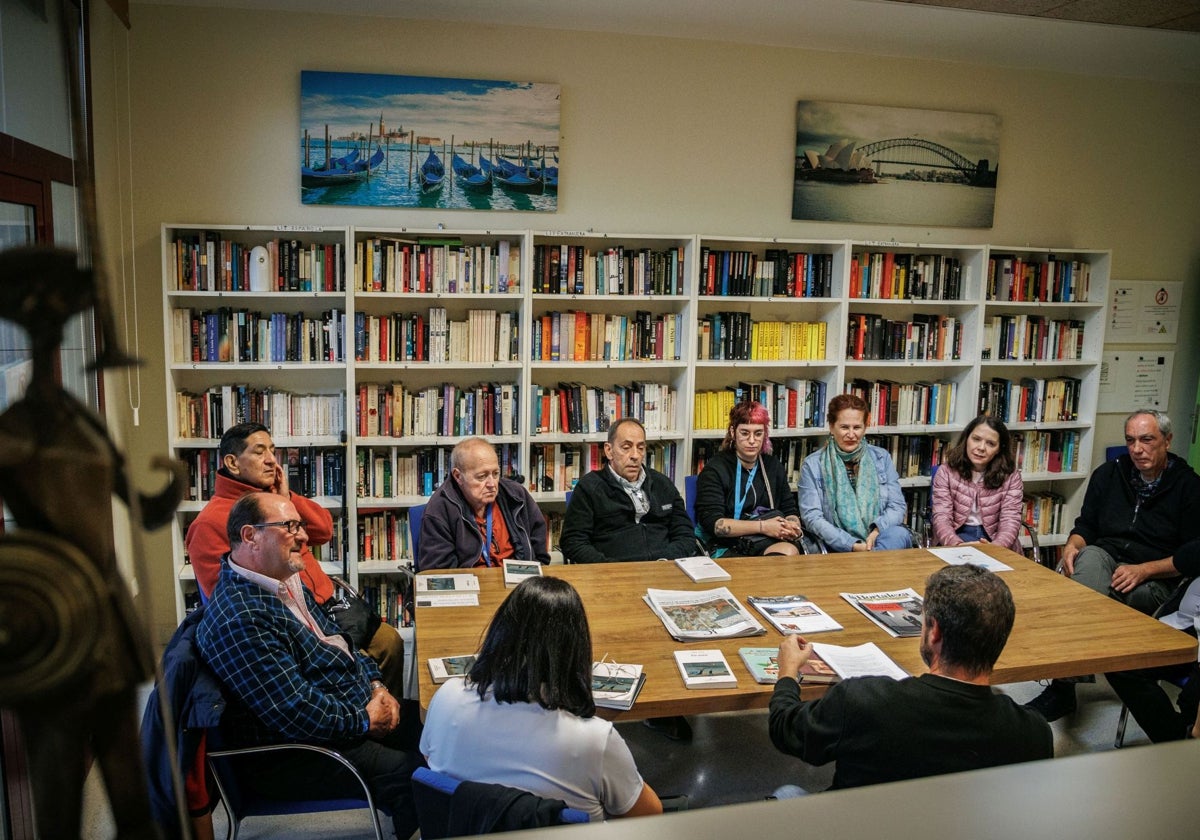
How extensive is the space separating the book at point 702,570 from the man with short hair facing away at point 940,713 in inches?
43.6

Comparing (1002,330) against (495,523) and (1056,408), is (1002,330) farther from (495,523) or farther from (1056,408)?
(495,523)

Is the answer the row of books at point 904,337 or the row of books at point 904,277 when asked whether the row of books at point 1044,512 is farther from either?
the row of books at point 904,277

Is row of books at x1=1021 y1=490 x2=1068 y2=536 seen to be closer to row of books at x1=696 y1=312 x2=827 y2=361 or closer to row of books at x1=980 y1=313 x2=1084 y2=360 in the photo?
row of books at x1=980 y1=313 x2=1084 y2=360

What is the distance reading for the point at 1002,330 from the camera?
5.24 m

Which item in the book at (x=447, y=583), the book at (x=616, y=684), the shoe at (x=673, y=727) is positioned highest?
the book at (x=447, y=583)

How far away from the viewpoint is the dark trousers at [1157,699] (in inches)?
119

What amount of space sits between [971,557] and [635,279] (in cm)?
214

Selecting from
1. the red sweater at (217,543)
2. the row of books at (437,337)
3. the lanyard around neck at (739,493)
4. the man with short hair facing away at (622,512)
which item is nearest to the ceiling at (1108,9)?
the red sweater at (217,543)

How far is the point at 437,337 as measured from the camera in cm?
447

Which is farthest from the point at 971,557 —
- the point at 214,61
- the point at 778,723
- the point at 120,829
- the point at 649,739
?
the point at 214,61

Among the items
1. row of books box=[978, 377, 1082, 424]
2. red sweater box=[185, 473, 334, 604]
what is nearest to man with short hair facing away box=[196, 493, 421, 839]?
red sweater box=[185, 473, 334, 604]

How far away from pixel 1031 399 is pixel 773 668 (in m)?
3.67

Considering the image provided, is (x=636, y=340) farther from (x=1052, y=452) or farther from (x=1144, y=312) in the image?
(x=1144, y=312)

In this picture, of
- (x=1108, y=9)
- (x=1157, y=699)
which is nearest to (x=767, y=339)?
(x=1157, y=699)
